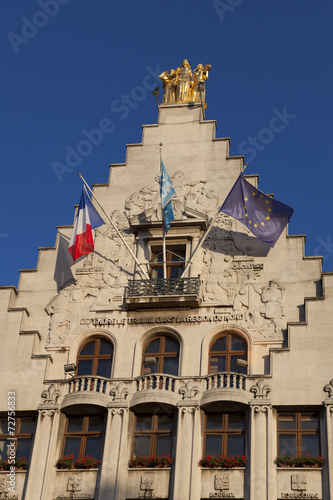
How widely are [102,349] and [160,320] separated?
105 inches

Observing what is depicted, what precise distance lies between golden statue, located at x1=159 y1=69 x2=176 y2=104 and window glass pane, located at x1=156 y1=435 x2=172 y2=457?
57.4ft

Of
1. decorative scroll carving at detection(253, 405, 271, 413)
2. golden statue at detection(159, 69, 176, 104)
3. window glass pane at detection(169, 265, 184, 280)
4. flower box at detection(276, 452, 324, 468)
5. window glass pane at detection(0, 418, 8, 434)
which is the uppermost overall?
golden statue at detection(159, 69, 176, 104)

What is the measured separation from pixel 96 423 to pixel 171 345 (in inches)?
174

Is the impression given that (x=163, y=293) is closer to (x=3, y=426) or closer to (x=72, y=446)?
(x=72, y=446)

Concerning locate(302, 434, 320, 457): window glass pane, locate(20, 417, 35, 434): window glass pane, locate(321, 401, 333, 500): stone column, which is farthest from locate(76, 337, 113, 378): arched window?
locate(321, 401, 333, 500): stone column

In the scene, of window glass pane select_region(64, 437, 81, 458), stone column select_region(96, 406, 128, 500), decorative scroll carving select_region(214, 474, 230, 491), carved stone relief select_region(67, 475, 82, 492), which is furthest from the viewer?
window glass pane select_region(64, 437, 81, 458)

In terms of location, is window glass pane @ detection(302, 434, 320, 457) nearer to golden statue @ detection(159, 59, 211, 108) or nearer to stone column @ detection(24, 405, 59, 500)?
stone column @ detection(24, 405, 59, 500)

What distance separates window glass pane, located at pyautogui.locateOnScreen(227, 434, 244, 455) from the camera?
35.0 metres

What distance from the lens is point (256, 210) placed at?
134 feet

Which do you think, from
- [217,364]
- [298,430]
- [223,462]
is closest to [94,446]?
[223,462]

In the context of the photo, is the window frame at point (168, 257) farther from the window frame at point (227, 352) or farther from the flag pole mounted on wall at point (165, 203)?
the window frame at point (227, 352)

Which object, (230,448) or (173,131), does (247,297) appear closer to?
(230,448)

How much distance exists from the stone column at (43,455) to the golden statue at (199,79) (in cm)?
1752

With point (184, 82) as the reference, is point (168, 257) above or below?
below
